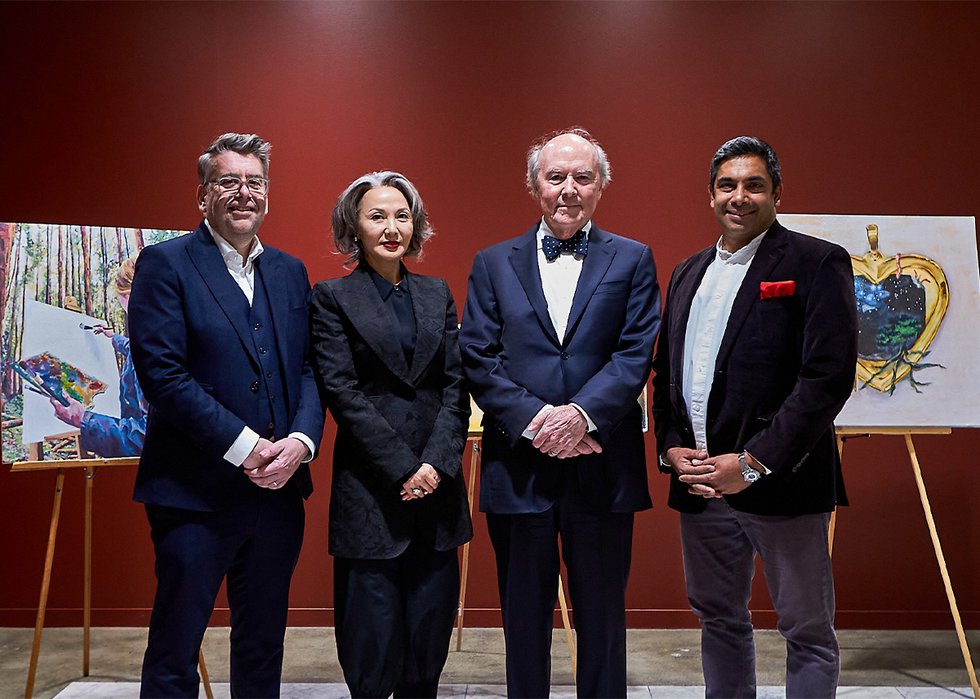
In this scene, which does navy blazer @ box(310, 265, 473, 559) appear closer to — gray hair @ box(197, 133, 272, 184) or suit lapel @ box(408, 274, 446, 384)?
suit lapel @ box(408, 274, 446, 384)

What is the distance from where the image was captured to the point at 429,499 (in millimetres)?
2637

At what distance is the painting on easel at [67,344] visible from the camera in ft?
11.0

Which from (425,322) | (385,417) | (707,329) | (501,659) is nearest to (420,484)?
(385,417)

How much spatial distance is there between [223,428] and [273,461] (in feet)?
0.56

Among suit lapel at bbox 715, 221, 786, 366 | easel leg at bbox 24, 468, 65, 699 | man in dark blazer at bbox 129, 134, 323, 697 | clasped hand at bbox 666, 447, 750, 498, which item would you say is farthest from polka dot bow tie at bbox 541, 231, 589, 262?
easel leg at bbox 24, 468, 65, 699

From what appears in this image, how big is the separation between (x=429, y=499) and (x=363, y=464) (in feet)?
0.72

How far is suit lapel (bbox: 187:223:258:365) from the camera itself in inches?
103

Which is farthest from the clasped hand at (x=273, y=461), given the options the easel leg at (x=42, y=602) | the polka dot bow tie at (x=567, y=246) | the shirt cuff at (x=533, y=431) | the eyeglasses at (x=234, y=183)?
the easel leg at (x=42, y=602)

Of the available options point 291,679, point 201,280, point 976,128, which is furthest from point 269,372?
point 976,128

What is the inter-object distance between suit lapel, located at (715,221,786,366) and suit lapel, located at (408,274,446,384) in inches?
33.1

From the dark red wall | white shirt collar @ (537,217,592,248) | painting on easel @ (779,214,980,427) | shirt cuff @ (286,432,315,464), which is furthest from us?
the dark red wall

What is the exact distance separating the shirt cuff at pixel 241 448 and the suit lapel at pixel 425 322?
0.49 metres

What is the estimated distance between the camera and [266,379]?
104 inches

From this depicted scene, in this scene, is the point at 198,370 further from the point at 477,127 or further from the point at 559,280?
the point at 477,127
